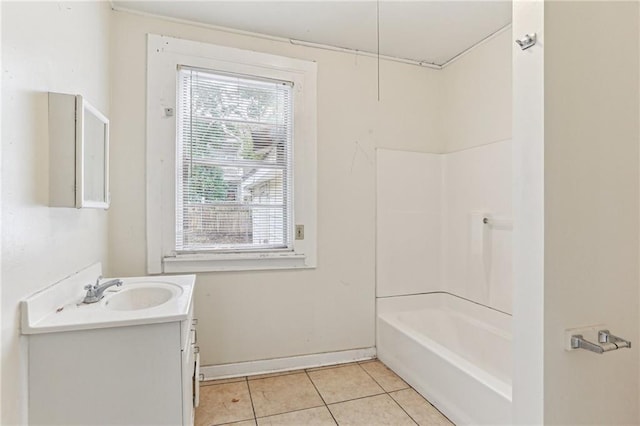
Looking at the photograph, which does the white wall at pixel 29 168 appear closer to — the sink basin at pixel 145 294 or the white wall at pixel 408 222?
the sink basin at pixel 145 294

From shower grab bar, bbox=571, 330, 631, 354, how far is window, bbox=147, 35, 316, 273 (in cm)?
178

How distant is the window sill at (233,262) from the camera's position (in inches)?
90.8

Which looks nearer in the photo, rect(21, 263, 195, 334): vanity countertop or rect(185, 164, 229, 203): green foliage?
rect(21, 263, 195, 334): vanity countertop

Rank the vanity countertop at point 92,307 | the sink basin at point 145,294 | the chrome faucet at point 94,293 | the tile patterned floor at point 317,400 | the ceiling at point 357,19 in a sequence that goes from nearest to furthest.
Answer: the vanity countertop at point 92,307, the chrome faucet at point 94,293, the sink basin at point 145,294, the tile patterned floor at point 317,400, the ceiling at point 357,19

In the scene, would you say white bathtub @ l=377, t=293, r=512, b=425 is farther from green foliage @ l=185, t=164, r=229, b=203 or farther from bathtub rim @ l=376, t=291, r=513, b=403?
green foliage @ l=185, t=164, r=229, b=203

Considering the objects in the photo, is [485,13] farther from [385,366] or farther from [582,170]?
[385,366]

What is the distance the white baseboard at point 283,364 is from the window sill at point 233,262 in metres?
0.69

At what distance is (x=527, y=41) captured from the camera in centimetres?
106

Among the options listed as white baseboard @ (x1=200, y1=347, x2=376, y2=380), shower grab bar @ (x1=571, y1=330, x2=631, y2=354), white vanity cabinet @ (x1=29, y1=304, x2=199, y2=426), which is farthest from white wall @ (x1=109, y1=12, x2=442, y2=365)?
shower grab bar @ (x1=571, y1=330, x2=631, y2=354)

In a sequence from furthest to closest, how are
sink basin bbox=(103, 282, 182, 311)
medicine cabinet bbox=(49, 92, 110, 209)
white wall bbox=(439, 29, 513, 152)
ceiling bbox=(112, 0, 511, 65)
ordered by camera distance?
white wall bbox=(439, 29, 513, 152) < ceiling bbox=(112, 0, 511, 65) < sink basin bbox=(103, 282, 182, 311) < medicine cabinet bbox=(49, 92, 110, 209)

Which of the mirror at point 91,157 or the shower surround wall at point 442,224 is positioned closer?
the mirror at point 91,157

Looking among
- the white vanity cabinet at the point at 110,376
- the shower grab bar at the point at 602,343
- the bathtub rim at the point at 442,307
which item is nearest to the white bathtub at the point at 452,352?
the bathtub rim at the point at 442,307

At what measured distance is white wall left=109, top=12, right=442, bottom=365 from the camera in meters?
2.23

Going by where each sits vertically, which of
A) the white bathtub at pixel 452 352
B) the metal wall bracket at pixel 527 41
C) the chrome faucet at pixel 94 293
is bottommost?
the white bathtub at pixel 452 352
